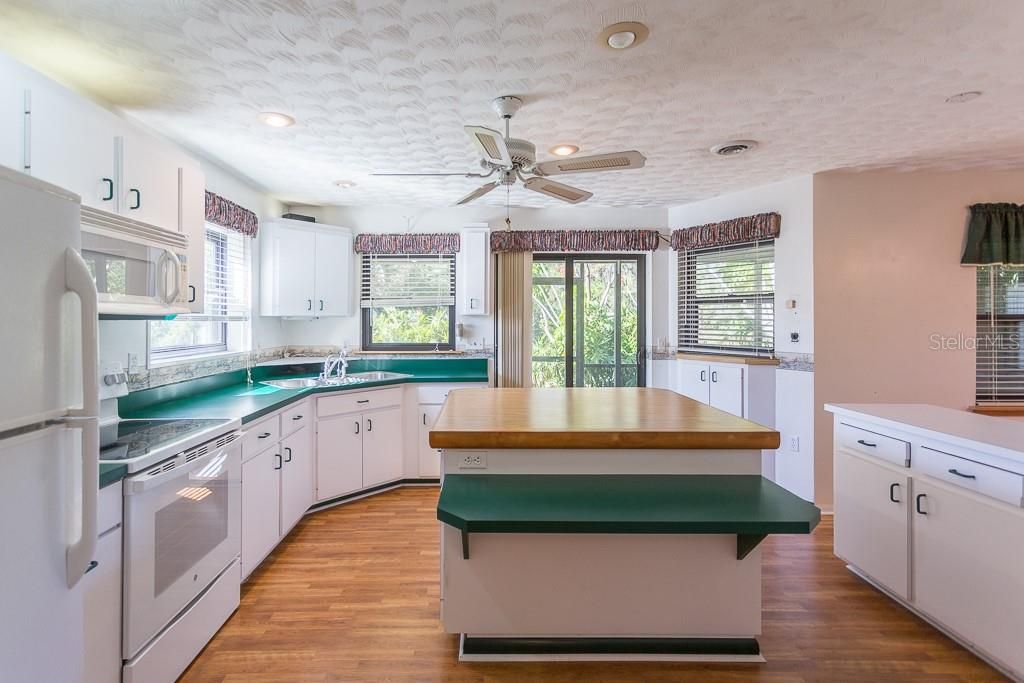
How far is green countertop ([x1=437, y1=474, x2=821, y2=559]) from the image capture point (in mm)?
1415

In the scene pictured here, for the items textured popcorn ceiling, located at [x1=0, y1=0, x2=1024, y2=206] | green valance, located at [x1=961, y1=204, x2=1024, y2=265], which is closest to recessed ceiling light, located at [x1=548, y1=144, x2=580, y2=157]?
textured popcorn ceiling, located at [x1=0, y1=0, x2=1024, y2=206]

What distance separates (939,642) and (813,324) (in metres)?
2.01

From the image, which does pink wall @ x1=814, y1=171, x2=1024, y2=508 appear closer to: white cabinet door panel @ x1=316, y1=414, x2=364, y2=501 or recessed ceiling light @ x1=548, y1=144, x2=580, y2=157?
recessed ceiling light @ x1=548, y1=144, x2=580, y2=157

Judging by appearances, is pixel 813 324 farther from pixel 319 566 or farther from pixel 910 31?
pixel 319 566

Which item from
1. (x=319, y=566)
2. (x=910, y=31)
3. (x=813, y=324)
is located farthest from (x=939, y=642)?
(x=319, y=566)

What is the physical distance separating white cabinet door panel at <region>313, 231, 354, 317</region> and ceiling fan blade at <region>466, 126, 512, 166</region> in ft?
7.64

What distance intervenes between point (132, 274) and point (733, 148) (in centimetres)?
321

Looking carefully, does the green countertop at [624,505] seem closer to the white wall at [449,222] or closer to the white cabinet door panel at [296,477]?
the white cabinet door panel at [296,477]

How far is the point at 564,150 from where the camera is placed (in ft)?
9.45

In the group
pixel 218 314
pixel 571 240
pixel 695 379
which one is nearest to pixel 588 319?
pixel 571 240

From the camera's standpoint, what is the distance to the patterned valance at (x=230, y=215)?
2959 mm

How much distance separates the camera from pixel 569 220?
14.5ft

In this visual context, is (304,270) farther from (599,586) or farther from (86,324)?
(599,586)

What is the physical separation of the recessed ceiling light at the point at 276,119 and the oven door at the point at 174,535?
1665 mm
